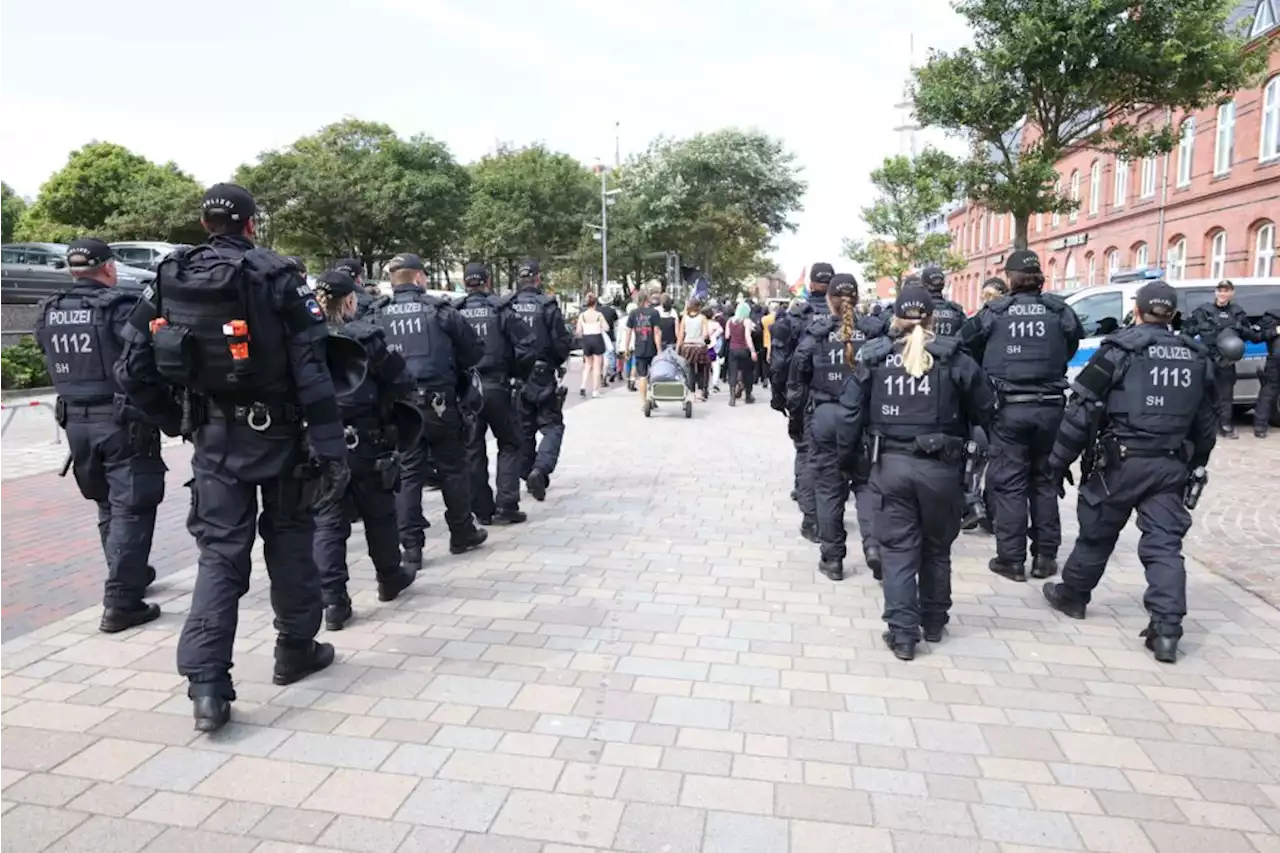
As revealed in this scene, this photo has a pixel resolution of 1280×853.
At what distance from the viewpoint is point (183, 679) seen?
13.3 feet

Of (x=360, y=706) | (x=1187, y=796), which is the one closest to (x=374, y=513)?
(x=360, y=706)

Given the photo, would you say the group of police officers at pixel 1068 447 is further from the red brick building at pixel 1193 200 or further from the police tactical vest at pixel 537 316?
the red brick building at pixel 1193 200

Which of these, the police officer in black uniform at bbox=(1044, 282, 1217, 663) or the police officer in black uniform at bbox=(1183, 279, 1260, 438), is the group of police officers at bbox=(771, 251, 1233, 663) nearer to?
the police officer in black uniform at bbox=(1044, 282, 1217, 663)

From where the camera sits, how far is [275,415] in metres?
3.71

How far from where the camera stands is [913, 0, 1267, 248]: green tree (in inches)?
579

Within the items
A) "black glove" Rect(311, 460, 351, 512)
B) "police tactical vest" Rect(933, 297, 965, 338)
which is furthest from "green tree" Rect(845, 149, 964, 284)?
"black glove" Rect(311, 460, 351, 512)

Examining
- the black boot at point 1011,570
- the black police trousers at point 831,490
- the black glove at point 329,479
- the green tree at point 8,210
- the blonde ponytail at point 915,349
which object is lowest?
the black boot at point 1011,570

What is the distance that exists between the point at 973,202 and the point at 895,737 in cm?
1678

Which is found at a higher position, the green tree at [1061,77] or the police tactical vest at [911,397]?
the green tree at [1061,77]

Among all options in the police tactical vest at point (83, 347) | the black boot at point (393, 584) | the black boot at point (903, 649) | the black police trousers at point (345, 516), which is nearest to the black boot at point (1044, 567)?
the black boot at point (903, 649)

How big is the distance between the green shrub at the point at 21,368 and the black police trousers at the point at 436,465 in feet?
41.2

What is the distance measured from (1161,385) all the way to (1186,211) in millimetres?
29308

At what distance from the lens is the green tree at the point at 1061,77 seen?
14.7 m

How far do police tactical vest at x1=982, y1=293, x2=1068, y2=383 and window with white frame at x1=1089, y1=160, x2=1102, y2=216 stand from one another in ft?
116
